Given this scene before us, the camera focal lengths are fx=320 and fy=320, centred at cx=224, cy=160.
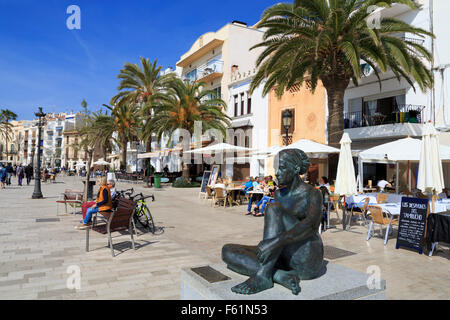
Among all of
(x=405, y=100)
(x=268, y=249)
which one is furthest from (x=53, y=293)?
(x=405, y=100)

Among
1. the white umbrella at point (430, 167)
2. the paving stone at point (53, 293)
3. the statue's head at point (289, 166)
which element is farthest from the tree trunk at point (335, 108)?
the paving stone at point (53, 293)

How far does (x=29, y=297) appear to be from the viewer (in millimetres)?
3684

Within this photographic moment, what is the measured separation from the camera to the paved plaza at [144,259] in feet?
13.2

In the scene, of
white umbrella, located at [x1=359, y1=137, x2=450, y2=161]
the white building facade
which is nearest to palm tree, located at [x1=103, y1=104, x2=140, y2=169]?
the white building facade

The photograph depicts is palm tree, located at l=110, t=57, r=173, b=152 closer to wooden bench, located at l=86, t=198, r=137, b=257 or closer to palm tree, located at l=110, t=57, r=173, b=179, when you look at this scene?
palm tree, located at l=110, t=57, r=173, b=179

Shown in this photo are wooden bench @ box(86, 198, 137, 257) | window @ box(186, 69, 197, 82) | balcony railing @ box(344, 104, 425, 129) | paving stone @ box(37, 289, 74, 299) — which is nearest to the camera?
paving stone @ box(37, 289, 74, 299)

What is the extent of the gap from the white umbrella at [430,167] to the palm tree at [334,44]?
4690 mm

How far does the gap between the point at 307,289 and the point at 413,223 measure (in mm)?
4747

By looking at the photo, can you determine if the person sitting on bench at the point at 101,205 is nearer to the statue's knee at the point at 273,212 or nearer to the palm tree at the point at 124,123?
the statue's knee at the point at 273,212

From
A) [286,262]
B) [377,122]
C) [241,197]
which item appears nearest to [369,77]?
[377,122]

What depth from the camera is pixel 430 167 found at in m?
6.74

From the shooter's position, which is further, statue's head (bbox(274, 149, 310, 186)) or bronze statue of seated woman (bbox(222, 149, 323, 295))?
statue's head (bbox(274, 149, 310, 186))

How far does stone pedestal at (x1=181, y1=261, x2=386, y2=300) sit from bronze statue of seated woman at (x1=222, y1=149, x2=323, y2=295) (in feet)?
0.21

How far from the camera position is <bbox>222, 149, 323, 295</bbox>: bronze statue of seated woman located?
2.64 meters
